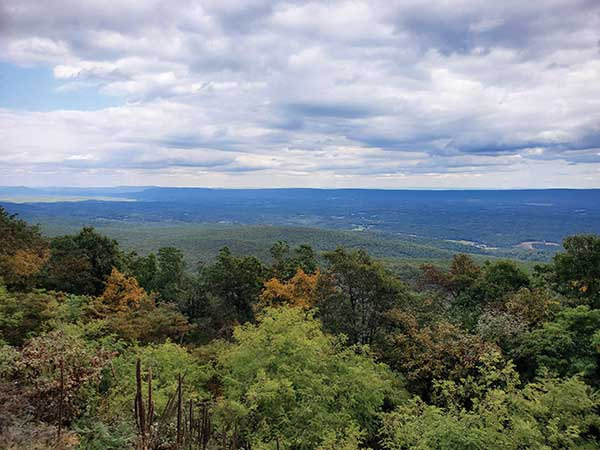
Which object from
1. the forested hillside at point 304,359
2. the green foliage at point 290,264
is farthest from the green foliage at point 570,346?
the green foliage at point 290,264

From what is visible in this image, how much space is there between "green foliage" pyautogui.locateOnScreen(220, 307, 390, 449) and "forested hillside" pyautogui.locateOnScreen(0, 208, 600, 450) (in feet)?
0.23

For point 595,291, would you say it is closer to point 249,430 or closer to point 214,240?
point 249,430

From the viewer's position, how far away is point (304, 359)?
544 inches

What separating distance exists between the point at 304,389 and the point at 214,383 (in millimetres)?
6558

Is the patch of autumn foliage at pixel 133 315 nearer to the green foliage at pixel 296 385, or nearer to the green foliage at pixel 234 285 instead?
the green foliage at pixel 296 385

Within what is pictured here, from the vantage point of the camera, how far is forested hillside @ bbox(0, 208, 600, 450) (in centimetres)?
898

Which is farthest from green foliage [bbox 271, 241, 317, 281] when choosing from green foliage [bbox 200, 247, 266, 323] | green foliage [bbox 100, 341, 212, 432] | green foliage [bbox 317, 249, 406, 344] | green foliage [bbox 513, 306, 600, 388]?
green foliage [bbox 513, 306, 600, 388]

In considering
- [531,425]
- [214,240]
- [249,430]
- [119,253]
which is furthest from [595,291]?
[214,240]

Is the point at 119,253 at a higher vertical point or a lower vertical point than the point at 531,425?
higher

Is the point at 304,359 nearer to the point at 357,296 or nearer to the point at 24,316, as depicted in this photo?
the point at 357,296

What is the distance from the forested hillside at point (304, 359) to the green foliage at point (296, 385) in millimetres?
69

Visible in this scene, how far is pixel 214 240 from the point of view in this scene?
105 meters

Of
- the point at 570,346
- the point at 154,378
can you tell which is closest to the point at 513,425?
the point at 570,346

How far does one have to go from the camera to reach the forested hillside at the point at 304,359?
8984 mm
